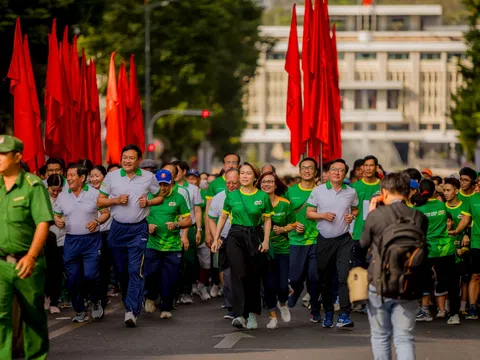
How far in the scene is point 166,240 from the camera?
598 inches

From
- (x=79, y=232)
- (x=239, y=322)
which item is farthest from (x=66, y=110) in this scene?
(x=239, y=322)

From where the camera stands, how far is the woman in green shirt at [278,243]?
14.5 m

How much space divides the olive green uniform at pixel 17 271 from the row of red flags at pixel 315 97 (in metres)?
10.1

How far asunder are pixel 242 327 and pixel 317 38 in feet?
23.9

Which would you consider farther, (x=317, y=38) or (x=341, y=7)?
(x=341, y=7)

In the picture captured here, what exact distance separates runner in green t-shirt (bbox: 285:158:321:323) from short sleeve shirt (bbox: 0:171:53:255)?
18.1 feet

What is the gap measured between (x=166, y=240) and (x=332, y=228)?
6.74 feet

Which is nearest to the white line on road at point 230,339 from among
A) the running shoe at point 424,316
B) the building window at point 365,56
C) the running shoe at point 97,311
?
the running shoe at point 97,311

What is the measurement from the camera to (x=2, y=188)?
9.58m

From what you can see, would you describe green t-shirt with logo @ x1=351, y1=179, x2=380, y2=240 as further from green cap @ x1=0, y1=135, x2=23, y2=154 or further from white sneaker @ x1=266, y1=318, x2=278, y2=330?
green cap @ x1=0, y1=135, x2=23, y2=154

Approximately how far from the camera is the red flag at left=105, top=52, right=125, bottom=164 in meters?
23.6

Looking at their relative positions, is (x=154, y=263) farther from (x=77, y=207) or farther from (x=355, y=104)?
(x=355, y=104)

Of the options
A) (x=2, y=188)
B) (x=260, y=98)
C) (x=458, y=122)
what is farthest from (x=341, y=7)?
(x=2, y=188)

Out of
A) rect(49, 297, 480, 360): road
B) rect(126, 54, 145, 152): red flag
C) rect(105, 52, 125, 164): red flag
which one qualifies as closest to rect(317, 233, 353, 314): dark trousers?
rect(49, 297, 480, 360): road
